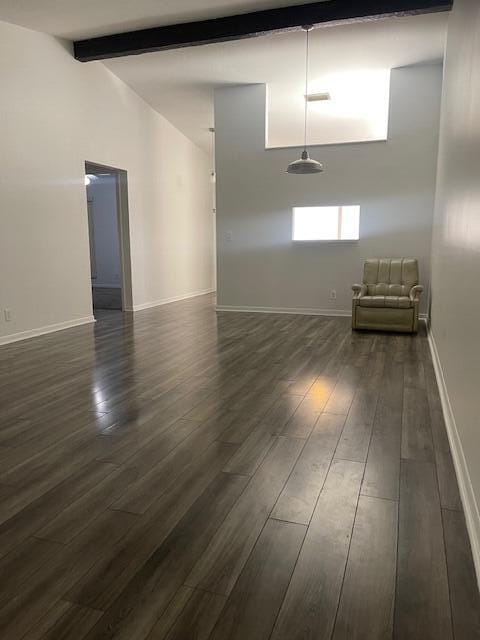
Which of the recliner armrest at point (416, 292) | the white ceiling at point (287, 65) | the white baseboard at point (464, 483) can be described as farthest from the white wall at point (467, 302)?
the white ceiling at point (287, 65)

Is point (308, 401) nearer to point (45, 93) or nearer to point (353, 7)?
point (353, 7)

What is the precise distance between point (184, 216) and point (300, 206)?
10.8 feet

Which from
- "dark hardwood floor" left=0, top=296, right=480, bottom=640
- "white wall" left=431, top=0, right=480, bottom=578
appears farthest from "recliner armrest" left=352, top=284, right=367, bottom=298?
"white wall" left=431, top=0, right=480, bottom=578

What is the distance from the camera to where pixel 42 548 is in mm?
1604

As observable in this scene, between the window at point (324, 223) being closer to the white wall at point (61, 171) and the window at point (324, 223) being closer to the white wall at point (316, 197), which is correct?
the white wall at point (316, 197)

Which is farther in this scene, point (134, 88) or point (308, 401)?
point (134, 88)

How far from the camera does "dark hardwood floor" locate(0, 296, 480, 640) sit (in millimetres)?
1316

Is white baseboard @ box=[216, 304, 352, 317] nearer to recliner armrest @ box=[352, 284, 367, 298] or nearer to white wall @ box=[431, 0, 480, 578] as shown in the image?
recliner armrest @ box=[352, 284, 367, 298]

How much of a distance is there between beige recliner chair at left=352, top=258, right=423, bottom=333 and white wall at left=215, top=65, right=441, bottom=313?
2.03 ft

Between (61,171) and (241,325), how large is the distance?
122 inches

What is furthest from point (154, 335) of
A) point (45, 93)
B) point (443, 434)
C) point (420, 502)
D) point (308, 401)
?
point (420, 502)

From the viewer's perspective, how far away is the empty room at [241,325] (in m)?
1.46

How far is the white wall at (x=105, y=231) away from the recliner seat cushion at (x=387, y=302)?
7.36 m

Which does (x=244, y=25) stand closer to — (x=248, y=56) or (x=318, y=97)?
(x=248, y=56)
